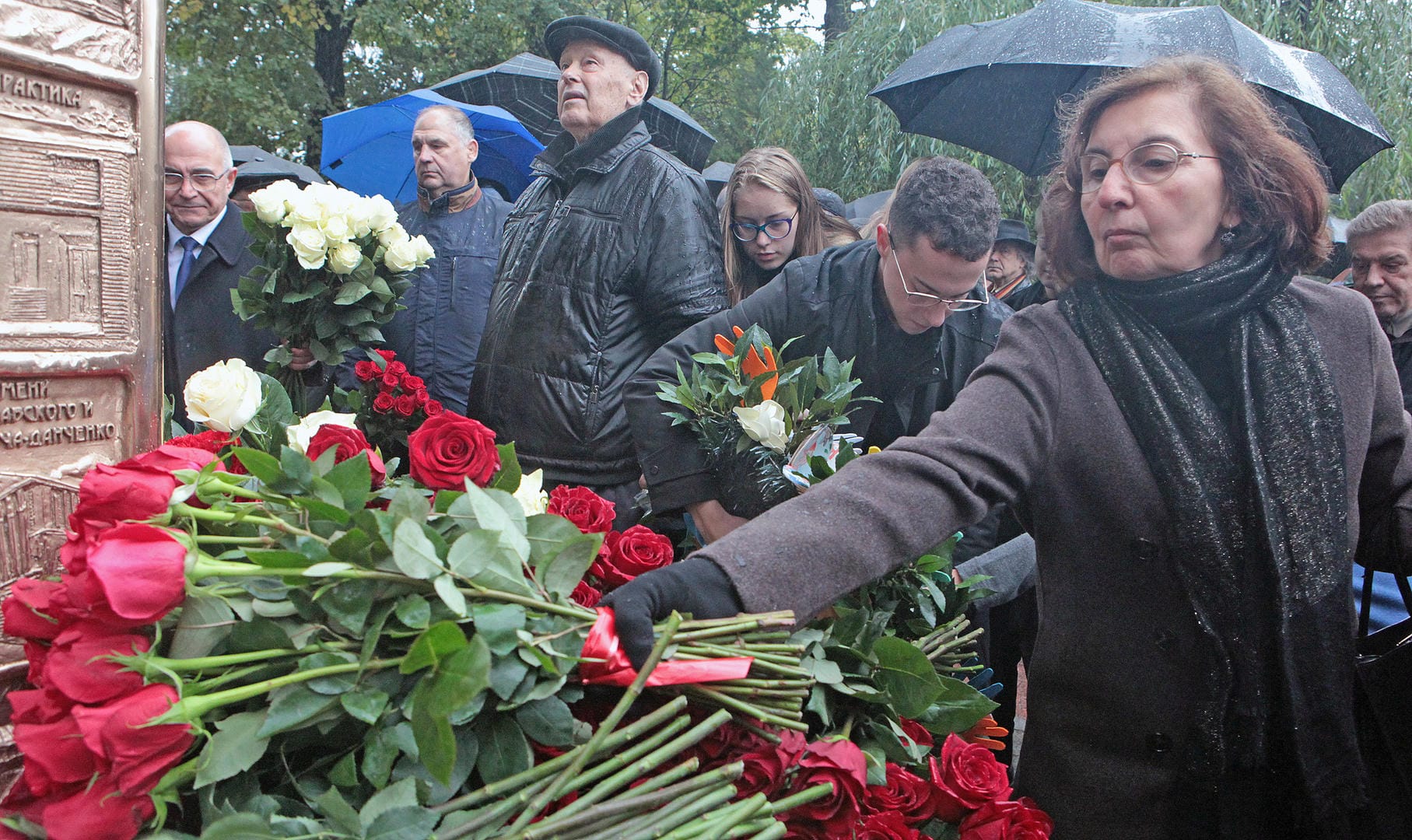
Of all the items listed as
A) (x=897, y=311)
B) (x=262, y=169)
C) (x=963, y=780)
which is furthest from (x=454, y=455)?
(x=262, y=169)

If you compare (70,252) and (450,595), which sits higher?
(70,252)

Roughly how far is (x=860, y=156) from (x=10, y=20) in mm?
10603

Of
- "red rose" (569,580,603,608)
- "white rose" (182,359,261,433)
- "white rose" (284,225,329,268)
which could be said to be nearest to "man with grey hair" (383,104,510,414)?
"white rose" (284,225,329,268)

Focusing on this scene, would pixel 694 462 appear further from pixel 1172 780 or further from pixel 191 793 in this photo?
pixel 191 793

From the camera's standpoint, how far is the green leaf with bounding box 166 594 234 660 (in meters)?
1.06

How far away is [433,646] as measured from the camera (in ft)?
3.41

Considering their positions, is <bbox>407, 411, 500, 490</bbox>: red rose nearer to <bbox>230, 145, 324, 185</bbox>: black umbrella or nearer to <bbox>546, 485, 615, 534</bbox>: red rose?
<bbox>546, 485, 615, 534</bbox>: red rose

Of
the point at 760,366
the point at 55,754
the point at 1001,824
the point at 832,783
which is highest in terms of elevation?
the point at 760,366

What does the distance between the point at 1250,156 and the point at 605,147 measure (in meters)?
1.97

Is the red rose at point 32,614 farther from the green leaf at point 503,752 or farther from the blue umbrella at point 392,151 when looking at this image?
the blue umbrella at point 392,151

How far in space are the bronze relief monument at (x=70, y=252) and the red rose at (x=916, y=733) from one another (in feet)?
3.99

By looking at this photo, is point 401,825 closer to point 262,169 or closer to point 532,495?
point 532,495

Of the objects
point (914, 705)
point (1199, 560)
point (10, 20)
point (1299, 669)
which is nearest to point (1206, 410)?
point (1199, 560)

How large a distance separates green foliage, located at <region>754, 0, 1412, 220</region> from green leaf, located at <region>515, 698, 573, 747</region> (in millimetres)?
6671
